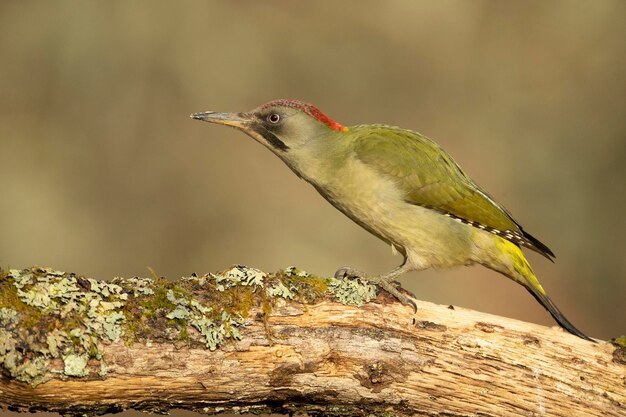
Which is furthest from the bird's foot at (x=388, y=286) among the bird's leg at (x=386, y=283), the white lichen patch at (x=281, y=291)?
the white lichen patch at (x=281, y=291)

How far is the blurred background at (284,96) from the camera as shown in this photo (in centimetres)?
803

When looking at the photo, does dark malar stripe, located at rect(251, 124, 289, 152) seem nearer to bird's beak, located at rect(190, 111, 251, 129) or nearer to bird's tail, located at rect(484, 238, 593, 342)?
bird's beak, located at rect(190, 111, 251, 129)

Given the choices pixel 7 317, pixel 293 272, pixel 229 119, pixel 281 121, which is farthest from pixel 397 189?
pixel 7 317

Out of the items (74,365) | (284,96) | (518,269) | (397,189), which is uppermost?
(284,96)

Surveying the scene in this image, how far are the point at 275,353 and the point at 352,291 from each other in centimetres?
51

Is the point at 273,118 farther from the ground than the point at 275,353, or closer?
farther from the ground

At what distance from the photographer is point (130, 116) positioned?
328 inches

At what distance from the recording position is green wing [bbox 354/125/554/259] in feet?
15.9

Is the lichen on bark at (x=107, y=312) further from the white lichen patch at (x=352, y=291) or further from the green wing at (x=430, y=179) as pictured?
the green wing at (x=430, y=179)

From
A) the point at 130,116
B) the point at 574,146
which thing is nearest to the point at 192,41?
the point at 130,116

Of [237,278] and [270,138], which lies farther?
[270,138]

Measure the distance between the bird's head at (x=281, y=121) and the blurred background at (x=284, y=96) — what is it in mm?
3255

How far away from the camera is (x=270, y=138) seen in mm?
4867

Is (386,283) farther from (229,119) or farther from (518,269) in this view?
(229,119)
